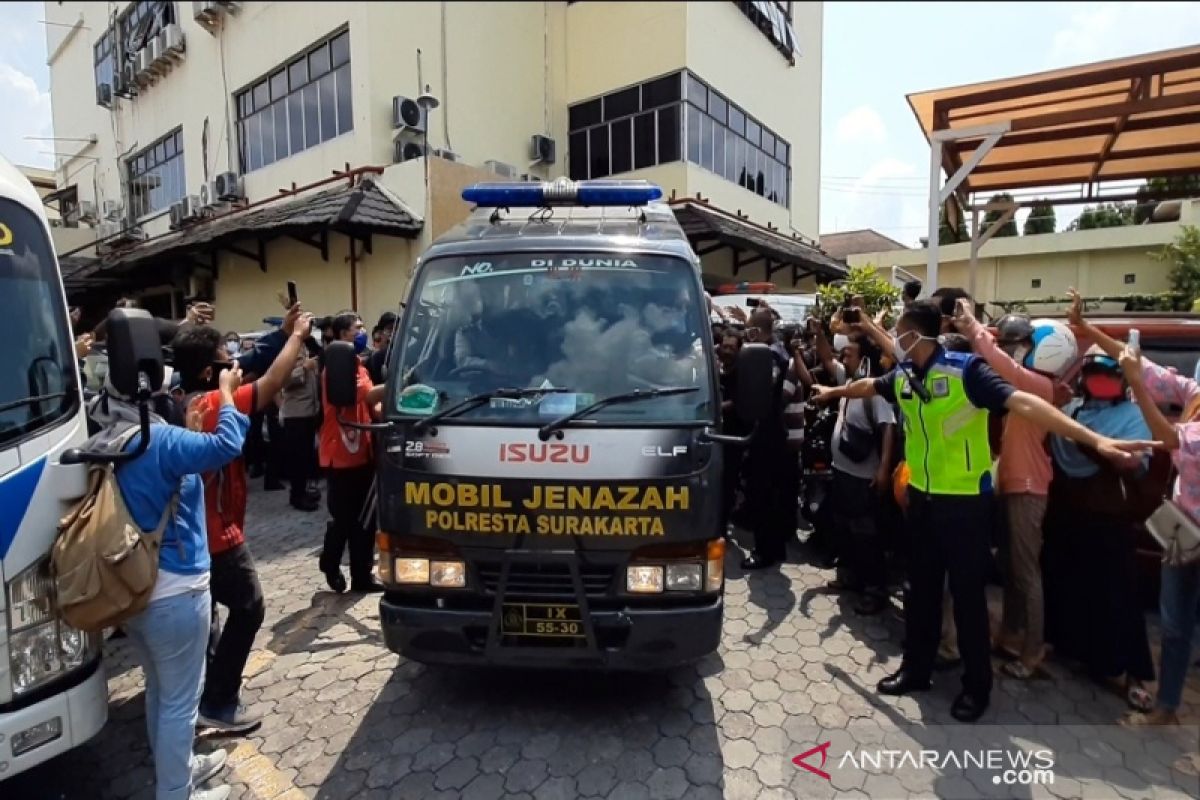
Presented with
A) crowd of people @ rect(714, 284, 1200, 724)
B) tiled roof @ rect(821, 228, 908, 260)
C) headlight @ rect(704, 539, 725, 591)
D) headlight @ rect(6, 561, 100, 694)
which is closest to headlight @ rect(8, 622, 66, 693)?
headlight @ rect(6, 561, 100, 694)

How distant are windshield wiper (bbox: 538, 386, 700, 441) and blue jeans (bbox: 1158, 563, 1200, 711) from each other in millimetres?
2341

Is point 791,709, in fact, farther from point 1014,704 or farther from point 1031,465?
point 1031,465

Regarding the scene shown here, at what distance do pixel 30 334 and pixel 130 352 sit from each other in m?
0.63

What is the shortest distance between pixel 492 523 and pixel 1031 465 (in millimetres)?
2797

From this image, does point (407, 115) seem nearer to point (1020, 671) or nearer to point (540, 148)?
point (540, 148)

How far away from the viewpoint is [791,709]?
333cm

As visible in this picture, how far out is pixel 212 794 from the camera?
8.85ft

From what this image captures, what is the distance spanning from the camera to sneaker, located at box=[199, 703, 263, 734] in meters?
3.12

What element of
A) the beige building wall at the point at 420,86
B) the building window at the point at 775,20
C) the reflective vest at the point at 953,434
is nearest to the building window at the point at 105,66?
the beige building wall at the point at 420,86

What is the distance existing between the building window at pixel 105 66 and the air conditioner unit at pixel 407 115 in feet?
35.7

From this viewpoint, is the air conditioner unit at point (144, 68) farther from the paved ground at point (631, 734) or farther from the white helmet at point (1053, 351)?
the white helmet at point (1053, 351)

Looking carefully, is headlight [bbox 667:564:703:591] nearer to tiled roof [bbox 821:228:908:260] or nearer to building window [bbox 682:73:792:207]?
building window [bbox 682:73:792:207]

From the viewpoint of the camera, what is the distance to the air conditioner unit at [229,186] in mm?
13849

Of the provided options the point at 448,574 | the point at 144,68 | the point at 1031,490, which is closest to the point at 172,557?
the point at 448,574
